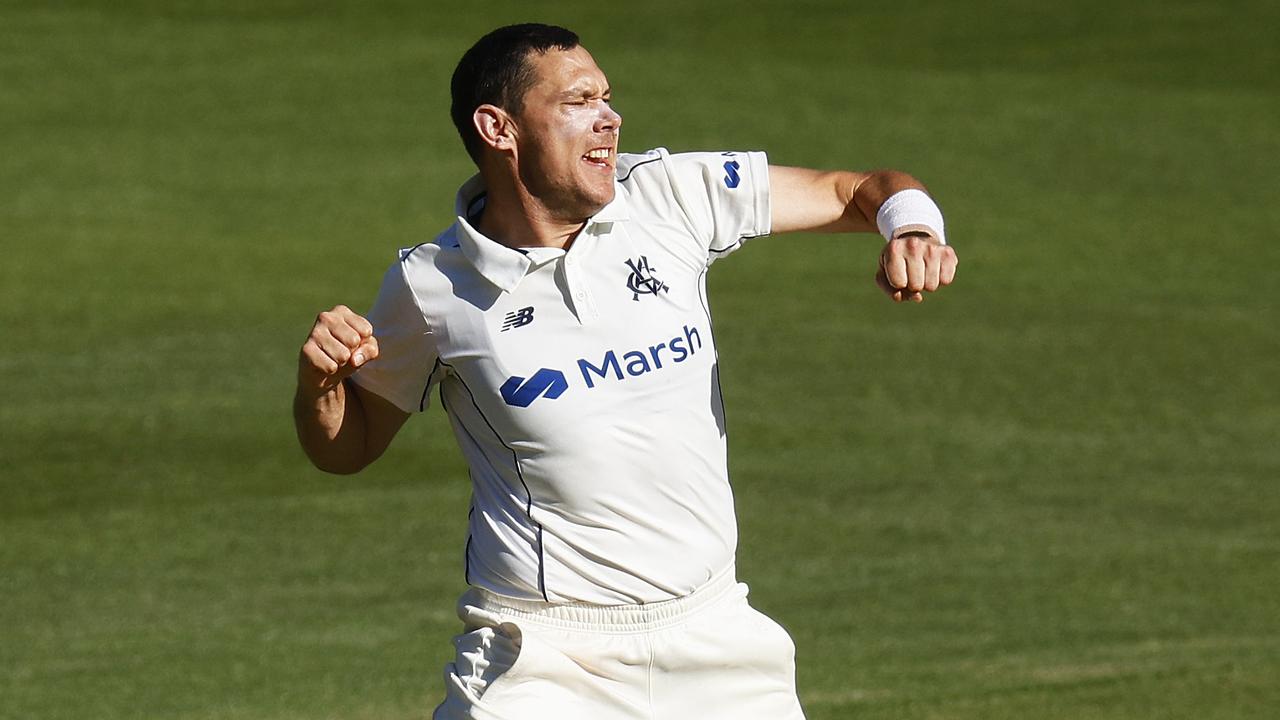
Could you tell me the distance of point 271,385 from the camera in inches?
563

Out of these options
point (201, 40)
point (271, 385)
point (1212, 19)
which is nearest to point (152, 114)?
point (201, 40)

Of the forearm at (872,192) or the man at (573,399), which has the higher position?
the forearm at (872,192)

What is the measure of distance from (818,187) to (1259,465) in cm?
812

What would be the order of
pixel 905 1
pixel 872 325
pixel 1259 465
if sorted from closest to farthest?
pixel 1259 465, pixel 872 325, pixel 905 1

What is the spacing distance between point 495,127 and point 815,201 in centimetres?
81

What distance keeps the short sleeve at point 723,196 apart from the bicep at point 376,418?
32.9 inches

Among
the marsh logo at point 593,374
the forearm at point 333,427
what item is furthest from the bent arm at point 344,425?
the marsh logo at point 593,374

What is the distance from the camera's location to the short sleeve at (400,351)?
15.4 feet

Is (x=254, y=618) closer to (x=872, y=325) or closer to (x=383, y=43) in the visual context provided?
(x=872, y=325)

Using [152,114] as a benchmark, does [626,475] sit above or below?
below

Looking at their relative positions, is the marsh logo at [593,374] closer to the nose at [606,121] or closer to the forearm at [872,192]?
the nose at [606,121]

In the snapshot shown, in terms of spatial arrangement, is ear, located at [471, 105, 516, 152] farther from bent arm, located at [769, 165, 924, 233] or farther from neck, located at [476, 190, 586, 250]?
bent arm, located at [769, 165, 924, 233]

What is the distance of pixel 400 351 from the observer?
475 centimetres

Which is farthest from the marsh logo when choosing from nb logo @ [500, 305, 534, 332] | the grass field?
the grass field
